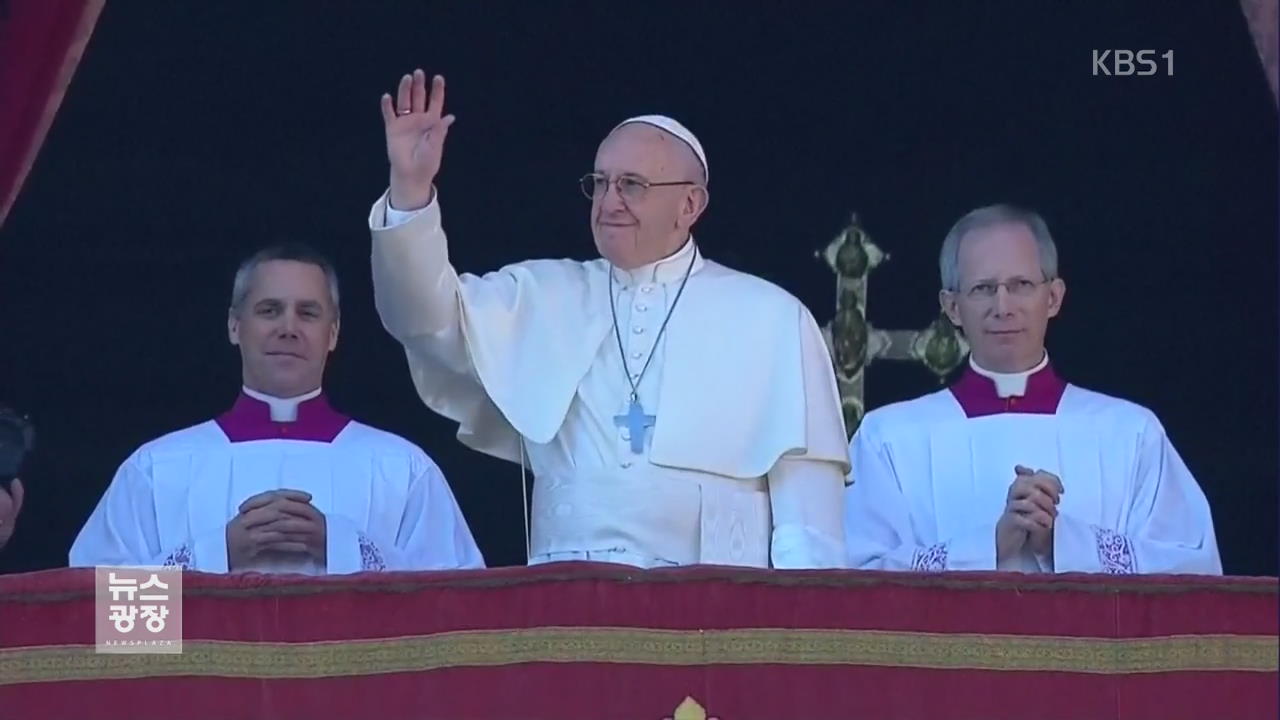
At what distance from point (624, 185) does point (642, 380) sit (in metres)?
0.40

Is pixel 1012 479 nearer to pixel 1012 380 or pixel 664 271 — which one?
pixel 1012 380

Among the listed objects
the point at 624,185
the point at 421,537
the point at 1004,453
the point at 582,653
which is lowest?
the point at 582,653

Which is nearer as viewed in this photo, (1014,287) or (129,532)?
(1014,287)

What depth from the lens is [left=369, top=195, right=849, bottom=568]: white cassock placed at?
625cm

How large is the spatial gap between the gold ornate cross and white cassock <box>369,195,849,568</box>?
147 cm

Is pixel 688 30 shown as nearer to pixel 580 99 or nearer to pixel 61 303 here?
pixel 580 99

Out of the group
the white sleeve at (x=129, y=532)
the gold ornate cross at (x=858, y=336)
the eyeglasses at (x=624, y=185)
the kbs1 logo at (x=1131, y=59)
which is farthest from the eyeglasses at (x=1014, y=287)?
the white sleeve at (x=129, y=532)

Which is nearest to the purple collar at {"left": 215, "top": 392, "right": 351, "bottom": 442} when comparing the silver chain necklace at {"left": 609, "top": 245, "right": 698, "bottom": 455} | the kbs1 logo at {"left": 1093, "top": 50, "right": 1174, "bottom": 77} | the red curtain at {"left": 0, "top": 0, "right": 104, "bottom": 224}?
the red curtain at {"left": 0, "top": 0, "right": 104, "bottom": 224}

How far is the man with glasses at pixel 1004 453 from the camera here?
6754 mm

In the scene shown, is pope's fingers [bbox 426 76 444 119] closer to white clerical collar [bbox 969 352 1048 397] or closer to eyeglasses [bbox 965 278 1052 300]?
eyeglasses [bbox 965 278 1052 300]

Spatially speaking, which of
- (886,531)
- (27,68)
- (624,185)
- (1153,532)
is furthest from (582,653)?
(27,68)

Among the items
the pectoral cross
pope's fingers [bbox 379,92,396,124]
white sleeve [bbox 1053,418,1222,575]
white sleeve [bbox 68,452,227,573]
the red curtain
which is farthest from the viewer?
the red curtain

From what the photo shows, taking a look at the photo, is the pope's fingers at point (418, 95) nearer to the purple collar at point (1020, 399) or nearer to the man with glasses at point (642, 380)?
the man with glasses at point (642, 380)

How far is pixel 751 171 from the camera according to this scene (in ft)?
27.0
